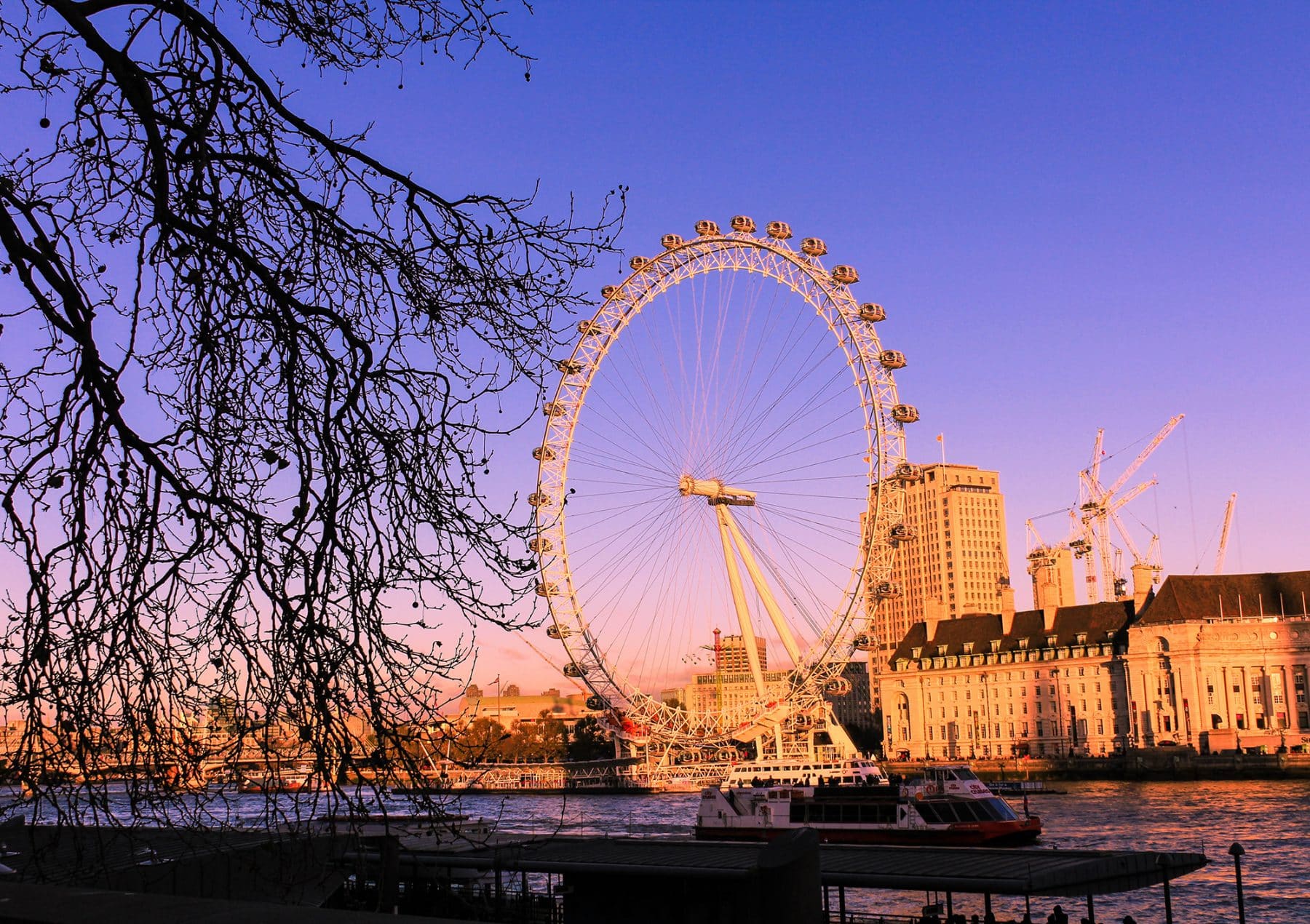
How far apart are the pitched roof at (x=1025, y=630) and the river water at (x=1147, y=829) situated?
1079 inches

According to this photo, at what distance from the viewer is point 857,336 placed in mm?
69750

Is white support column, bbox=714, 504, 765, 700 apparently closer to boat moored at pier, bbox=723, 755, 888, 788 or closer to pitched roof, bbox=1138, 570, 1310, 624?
boat moored at pier, bbox=723, 755, 888, 788

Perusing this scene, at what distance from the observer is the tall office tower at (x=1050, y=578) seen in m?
164

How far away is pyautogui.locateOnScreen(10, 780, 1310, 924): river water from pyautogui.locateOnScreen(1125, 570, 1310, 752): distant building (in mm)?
17998

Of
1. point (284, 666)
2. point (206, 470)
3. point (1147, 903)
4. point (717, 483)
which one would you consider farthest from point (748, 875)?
point (717, 483)

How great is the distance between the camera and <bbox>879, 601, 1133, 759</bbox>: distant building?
127m

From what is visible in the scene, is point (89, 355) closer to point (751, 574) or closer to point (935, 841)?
point (935, 841)

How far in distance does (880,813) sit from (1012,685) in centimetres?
8837

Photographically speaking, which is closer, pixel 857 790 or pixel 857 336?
pixel 857 790

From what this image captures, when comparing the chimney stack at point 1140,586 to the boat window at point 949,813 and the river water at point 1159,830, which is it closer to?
the river water at point 1159,830

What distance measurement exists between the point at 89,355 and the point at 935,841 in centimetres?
4522

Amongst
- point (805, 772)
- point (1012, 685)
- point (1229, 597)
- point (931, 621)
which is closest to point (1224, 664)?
point (1229, 597)

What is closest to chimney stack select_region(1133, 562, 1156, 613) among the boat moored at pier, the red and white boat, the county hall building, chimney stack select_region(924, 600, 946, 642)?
the county hall building

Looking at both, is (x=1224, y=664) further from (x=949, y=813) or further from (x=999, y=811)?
(x=949, y=813)
